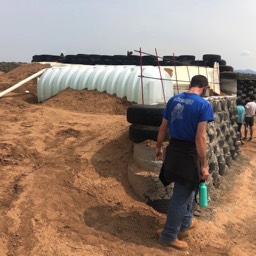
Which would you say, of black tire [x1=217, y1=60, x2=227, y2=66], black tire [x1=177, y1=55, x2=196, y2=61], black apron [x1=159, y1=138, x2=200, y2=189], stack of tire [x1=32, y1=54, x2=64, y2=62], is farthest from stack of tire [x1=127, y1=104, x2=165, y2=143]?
black tire [x1=177, y1=55, x2=196, y2=61]

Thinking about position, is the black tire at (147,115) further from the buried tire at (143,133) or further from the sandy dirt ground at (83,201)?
the sandy dirt ground at (83,201)

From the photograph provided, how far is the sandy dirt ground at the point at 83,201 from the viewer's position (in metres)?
4.43

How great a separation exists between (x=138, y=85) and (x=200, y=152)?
591 centimetres

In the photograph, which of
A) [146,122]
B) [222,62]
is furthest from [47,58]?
[146,122]

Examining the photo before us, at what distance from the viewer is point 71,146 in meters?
6.68

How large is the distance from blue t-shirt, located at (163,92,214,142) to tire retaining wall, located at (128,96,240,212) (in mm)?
1292

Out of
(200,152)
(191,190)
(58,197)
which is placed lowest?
(58,197)

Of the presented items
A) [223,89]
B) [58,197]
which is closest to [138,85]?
[58,197]

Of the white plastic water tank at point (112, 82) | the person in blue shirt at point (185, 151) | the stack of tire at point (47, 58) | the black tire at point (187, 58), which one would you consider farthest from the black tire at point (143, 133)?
the black tire at point (187, 58)

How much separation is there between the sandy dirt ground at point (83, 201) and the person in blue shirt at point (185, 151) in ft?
1.35

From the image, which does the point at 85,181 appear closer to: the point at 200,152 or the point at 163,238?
the point at 163,238

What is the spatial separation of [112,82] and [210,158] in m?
4.18

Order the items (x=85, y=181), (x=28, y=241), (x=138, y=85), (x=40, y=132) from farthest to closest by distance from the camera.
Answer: (x=138, y=85) < (x=40, y=132) < (x=85, y=181) < (x=28, y=241)

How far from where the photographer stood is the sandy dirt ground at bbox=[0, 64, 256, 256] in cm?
443
